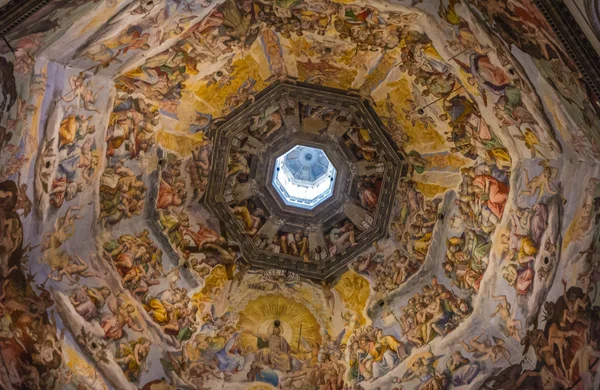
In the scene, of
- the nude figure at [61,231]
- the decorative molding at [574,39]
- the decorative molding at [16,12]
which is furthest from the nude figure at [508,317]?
the decorative molding at [16,12]

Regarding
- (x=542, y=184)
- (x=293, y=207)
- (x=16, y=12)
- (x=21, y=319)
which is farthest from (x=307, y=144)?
(x=16, y=12)

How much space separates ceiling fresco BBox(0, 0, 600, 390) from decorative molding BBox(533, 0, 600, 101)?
32 centimetres

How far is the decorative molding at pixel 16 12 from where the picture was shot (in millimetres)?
11656

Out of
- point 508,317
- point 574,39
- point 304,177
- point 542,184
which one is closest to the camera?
point 574,39

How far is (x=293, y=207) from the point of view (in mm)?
18969

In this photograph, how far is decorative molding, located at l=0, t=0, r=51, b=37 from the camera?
11.7 meters

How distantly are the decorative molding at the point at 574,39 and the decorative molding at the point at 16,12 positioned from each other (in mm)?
7248

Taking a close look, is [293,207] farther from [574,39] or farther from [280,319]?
[574,39]

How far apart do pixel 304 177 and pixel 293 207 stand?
4.37 feet

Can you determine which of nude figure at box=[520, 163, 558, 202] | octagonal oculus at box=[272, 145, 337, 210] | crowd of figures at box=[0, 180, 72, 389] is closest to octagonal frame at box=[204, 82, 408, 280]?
octagonal oculus at box=[272, 145, 337, 210]

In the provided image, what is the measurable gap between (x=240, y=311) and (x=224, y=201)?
2526 mm

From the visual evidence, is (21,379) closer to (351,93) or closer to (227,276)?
(227,276)

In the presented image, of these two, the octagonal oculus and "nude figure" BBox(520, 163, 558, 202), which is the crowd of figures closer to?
the octagonal oculus

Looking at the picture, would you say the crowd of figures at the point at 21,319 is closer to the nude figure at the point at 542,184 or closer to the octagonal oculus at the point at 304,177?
the octagonal oculus at the point at 304,177
